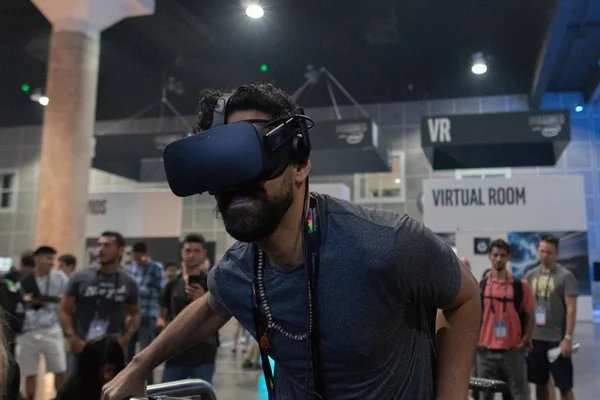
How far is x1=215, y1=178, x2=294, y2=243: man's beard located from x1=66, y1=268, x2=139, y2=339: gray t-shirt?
3685 millimetres

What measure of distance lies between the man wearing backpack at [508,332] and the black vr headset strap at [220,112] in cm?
386

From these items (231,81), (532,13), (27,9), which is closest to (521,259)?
(532,13)

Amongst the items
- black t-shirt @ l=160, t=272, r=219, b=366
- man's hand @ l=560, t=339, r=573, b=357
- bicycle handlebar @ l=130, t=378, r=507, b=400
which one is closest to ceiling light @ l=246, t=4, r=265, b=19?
black t-shirt @ l=160, t=272, r=219, b=366

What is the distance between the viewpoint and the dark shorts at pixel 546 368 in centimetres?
450

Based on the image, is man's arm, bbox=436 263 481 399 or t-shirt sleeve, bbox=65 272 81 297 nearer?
man's arm, bbox=436 263 481 399

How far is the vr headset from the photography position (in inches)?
39.0

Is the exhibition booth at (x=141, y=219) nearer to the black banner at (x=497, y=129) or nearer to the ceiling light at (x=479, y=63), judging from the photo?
the black banner at (x=497, y=129)

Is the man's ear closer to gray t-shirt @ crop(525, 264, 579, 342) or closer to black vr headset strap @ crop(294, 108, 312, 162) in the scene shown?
black vr headset strap @ crop(294, 108, 312, 162)

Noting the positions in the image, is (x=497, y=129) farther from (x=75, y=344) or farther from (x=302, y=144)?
(x=302, y=144)

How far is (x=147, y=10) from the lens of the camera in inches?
358

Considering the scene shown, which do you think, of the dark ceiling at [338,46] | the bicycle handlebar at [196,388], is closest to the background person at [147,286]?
the bicycle handlebar at [196,388]

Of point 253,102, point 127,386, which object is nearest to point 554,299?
point 127,386

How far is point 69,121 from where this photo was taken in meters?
8.41

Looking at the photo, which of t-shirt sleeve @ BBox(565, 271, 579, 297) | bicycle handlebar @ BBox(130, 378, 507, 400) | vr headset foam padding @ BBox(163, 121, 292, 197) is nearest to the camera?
vr headset foam padding @ BBox(163, 121, 292, 197)
